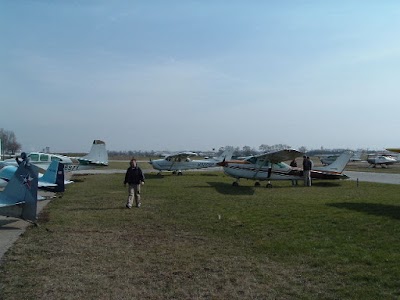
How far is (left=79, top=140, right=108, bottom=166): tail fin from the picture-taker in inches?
1165

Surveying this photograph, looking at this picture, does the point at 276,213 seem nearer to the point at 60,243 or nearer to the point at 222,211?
the point at 222,211

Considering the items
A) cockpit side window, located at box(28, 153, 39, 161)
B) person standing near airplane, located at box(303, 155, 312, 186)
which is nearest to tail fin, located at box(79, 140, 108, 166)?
cockpit side window, located at box(28, 153, 39, 161)

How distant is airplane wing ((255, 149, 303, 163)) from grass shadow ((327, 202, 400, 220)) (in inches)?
264

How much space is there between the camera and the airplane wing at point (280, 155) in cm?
1933

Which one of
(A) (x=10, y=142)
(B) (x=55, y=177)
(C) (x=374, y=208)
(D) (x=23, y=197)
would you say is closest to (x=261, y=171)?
(C) (x=374, y=208)

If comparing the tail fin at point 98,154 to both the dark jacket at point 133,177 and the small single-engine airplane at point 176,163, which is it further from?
the dark jacket at point 133,177

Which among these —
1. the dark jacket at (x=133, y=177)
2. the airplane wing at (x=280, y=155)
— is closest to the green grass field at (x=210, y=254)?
the dark jacket at (x=133, y=177)

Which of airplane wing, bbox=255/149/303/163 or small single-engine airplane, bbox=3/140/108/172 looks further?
small single-engine airplane, bbox=3/140/108/172

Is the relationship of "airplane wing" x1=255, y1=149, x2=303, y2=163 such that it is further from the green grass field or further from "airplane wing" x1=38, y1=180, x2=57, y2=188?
"airplane wing" x1=38, y1=180, x2=57, y2=188

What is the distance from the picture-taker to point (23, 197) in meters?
9.22

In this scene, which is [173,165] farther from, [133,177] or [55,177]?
[133,177]

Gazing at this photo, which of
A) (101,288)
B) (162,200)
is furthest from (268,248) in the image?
(162,200)

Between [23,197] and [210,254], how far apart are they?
510 centimetres

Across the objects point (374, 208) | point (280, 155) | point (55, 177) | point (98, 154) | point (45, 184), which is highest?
point (280, 155)
